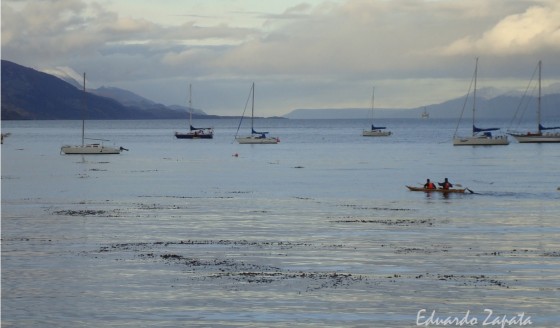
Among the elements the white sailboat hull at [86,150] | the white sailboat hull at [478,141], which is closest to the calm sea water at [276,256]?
the white sailboat hull at [86,150]

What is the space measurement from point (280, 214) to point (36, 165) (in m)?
73.1

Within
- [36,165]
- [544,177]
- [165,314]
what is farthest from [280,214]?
[36,165]

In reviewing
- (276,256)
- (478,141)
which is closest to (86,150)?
(478,141)

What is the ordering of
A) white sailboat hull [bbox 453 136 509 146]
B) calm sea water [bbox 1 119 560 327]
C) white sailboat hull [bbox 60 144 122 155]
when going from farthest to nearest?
white sailboat hull [bbox 453 136 509 146] → white sailboat hull [bbox 60 144 122 155] → calm sea water [bbox 1 119 560 327]

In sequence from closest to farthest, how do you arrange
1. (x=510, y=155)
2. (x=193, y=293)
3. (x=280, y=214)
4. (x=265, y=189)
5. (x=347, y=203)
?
(x=193, y=293) → (x=280, y=214) → (x=347, y=203) → (x=265, y=189) → (x=510, y=155)

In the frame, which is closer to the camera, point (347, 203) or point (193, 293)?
point (193, 293)

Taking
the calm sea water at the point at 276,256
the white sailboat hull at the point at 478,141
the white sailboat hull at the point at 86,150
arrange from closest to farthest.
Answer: the calm sea water at the point at 276,256
the white sailboat hull at the point at 86,150
the white sailboat hull at the point at 478,141

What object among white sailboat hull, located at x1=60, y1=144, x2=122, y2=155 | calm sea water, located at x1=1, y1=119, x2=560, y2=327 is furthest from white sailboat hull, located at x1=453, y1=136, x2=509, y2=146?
calm sea water, located at x1=1, y1=119, x2=560, y2=327

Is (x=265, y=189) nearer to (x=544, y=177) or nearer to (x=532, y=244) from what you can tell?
(x=544, y=177)

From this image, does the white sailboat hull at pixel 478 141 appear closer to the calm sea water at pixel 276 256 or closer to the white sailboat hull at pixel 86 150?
the white sailboat hull at pixel 86 150

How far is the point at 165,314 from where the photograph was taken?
29266 mm

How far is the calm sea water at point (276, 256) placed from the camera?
29.6 m

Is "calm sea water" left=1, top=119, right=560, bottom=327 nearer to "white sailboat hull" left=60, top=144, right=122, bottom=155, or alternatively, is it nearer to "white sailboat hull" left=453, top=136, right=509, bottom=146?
"white sailboat hull" left=60, top=144, right=122, bottom=155

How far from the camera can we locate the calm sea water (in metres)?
29.6
